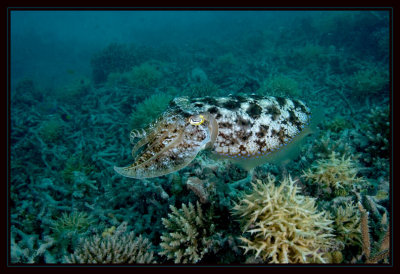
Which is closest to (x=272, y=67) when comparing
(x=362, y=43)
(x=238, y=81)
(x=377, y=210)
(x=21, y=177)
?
(x=238, y=81)

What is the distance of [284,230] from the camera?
261cm

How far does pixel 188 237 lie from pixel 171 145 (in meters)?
1.32

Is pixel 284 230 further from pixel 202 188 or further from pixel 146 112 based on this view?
pixel 146 112

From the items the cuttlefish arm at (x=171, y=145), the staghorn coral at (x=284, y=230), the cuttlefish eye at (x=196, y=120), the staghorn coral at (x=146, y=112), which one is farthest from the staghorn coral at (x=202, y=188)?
the staghorn coral at (x=146, y=112)

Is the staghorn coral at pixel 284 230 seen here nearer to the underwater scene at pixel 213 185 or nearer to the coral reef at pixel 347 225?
the underwater scene at pixel 213 185

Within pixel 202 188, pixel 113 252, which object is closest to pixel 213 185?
pixel 202 188

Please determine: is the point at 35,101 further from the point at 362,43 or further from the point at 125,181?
the point at 362,43

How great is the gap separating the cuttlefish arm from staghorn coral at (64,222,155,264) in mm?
1063

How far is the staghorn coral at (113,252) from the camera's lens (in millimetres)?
3156

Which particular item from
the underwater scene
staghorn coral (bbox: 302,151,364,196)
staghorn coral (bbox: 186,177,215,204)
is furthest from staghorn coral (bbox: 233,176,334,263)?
staghorn coral (bbox: 302,151,364,196)

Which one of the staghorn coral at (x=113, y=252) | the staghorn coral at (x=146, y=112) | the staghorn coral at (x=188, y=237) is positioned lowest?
the staghorn coral at (x=113, y=252)

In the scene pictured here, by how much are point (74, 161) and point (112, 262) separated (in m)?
4.11

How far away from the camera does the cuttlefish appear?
3.27 m

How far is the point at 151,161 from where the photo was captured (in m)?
A: 3.17
